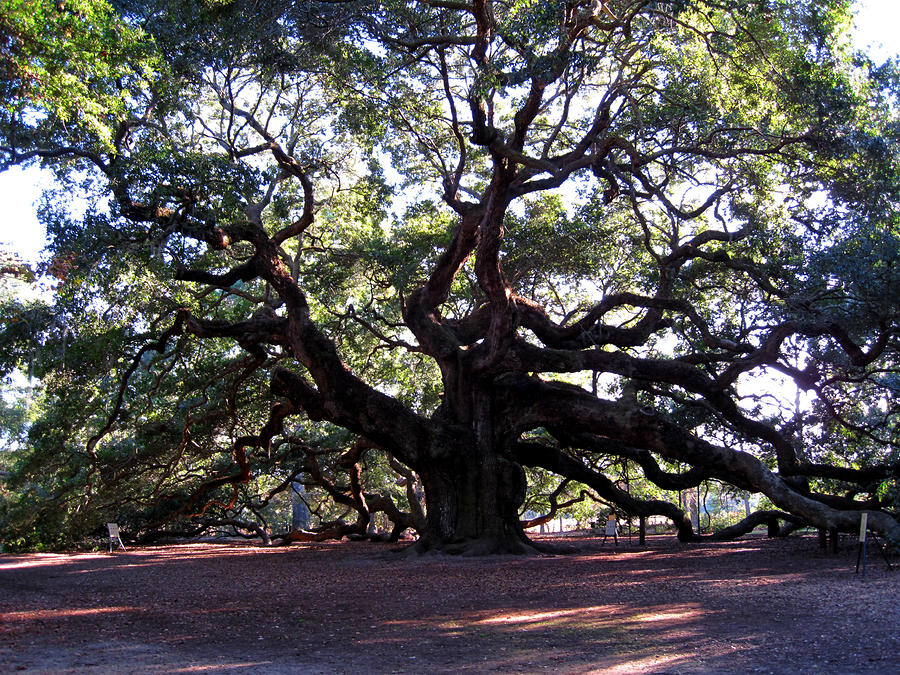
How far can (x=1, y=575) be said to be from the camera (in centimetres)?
1057

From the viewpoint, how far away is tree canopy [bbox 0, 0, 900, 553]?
385 inches

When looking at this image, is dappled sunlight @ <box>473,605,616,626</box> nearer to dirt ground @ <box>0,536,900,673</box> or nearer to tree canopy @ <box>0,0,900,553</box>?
dirt ground @ <box>0,536,900,673</box>

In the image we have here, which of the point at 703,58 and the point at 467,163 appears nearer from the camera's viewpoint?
the point at 703,58

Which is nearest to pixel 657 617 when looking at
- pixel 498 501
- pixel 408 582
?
pixel 408 582

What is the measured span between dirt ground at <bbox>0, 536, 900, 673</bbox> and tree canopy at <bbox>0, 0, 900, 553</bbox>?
3.04 meters

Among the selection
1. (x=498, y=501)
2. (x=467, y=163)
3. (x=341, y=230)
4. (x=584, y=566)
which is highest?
(x=467, y=163)

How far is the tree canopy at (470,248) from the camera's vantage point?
9.77m

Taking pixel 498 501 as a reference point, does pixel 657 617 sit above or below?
below

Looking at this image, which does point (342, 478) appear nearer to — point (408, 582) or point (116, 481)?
point (116, 481)

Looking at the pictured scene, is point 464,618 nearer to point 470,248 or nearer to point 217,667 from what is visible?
point 217,667

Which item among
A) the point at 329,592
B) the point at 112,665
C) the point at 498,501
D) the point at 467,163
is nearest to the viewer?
the point at 112,665

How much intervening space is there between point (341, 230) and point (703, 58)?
8.55 metres

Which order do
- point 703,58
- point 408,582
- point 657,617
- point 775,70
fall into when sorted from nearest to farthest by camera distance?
point 657,617, point 408,582, point 775,70, point 703,58

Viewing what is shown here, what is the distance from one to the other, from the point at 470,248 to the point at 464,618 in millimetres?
7526
